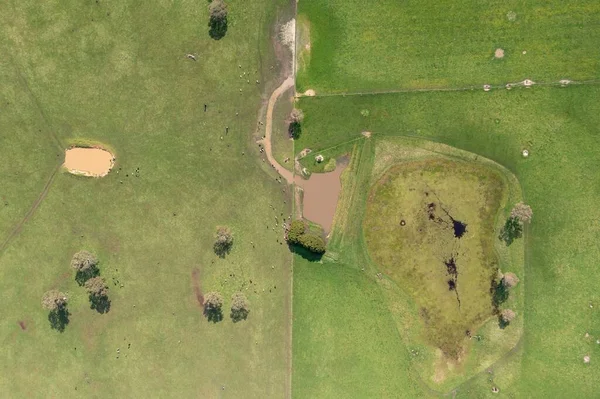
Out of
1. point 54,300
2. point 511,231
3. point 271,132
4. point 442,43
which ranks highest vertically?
point 442,43

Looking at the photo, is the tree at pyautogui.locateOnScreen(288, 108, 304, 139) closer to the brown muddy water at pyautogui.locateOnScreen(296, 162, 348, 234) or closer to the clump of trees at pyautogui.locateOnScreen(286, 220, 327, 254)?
the brown muddy water at pyautogui.locateOnScreen(296, 162, 348, 234)

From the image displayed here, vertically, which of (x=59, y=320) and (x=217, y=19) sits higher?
(x=217, y=19)

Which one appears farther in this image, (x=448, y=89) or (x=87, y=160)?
(x=87, y=160)

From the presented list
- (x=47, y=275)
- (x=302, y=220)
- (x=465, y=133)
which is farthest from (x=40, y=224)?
(x=465, y=133)

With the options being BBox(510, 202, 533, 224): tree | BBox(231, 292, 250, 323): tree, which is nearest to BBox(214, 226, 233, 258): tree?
BBox(231, 292, 250, 323): tree

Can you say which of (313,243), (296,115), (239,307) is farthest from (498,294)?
(296,115)

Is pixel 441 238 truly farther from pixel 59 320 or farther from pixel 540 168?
pixel 59 320
